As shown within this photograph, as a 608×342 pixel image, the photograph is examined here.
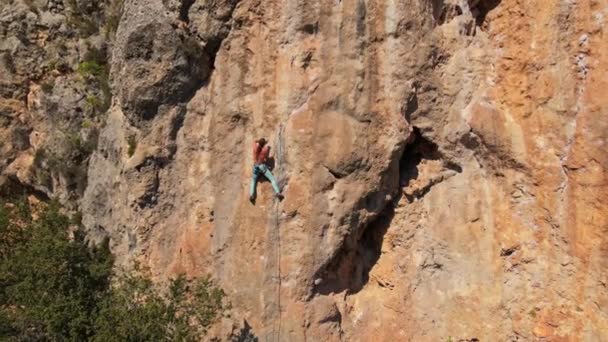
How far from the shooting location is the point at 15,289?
35.8 feet

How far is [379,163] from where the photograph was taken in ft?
34.7

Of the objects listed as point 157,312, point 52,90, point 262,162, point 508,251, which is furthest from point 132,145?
point 508,251

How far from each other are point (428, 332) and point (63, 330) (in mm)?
7168

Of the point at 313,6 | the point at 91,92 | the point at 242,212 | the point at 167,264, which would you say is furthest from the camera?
the point at 91,92

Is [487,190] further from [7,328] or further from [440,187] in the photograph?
[7,328]

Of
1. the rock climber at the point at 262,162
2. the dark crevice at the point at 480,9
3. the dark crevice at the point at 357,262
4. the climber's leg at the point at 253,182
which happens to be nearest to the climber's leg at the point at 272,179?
the rock climber at the point at 262,162

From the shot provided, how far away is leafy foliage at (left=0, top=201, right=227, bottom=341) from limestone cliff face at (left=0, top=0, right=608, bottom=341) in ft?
3.20

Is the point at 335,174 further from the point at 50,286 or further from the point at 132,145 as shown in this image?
the point at 50,286

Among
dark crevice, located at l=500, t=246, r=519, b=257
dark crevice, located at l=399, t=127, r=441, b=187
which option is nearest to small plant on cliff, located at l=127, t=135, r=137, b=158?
dark crevice, located at l=399, t=127, r=441, b=187

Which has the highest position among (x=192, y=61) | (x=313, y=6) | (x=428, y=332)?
(x=313, y=6)

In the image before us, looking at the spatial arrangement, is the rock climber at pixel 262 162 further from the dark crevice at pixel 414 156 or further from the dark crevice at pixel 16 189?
the dark crevice at pixel 16 189

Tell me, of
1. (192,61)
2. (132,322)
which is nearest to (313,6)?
(192,61)

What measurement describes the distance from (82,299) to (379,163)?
21.7 ft

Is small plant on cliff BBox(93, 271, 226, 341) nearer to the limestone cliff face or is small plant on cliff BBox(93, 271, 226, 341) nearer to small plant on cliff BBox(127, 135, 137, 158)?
the limestone cliff face
